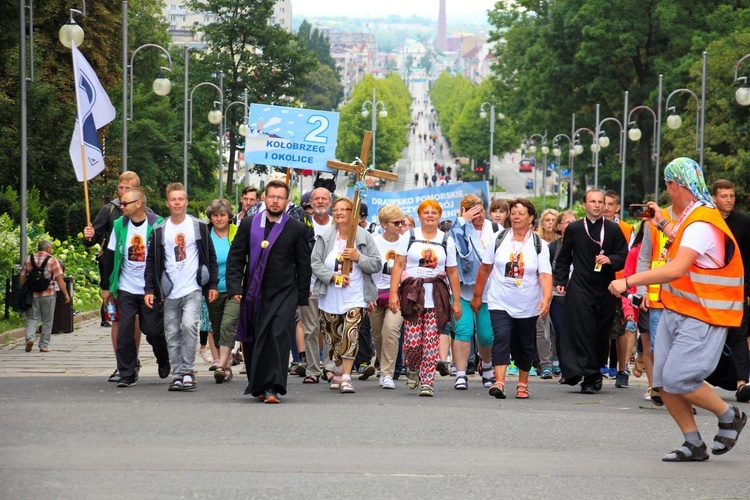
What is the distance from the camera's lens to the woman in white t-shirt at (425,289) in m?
12.4

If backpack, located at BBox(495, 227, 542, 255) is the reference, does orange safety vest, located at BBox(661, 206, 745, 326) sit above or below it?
below

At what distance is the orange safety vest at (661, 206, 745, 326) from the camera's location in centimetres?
833

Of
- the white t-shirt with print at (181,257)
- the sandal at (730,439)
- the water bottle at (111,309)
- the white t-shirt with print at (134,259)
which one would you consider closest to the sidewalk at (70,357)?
the water bottle at (111,309)

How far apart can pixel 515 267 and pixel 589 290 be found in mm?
826

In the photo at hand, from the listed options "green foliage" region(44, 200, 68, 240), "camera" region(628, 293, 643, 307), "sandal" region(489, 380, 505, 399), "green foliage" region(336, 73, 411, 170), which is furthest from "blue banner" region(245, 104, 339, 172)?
"green foliage" region(336, 73, 411, 170)

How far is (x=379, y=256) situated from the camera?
12.5 m

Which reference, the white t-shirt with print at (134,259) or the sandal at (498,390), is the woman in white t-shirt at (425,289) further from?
the white t-shirt with print at (134,259)

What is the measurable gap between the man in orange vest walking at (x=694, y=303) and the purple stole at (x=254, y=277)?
3.70 m

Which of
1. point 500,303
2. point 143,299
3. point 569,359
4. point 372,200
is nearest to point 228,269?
point 143,299

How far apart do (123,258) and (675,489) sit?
243 inches

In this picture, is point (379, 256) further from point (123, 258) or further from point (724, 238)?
point (724, 238)

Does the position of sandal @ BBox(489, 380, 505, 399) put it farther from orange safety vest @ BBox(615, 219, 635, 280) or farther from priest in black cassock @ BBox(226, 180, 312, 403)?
priest in black cassock @ BBox(226, 180, 312, 403)

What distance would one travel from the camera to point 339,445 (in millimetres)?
8883

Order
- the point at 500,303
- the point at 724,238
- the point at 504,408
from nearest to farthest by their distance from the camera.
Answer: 1. the point at 724,238
2. the point at 504,408
3. the point at 500,303
